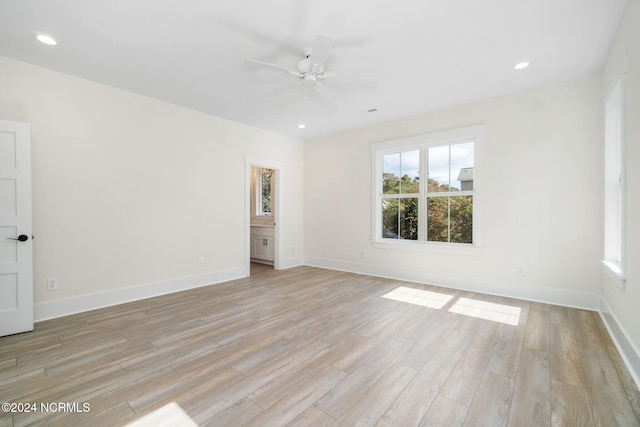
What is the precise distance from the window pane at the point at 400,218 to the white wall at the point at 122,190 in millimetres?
2691

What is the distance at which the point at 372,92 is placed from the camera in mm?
3793

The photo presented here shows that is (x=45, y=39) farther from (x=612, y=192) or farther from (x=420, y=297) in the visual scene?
(x=612, y=192)

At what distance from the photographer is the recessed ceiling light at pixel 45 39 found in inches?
101

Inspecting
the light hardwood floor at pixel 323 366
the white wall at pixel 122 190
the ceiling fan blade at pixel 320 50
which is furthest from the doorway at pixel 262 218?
the ceiling fan blade at pixel 320 50

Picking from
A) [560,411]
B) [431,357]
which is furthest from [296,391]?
[560,411]

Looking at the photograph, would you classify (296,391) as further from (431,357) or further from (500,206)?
(500,206)

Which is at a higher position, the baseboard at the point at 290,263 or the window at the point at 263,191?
the window at the point at 263,191

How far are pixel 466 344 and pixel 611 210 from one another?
2.27 metres

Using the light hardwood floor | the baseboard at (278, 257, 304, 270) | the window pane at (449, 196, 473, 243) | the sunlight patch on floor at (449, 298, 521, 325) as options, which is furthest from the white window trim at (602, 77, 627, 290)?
the baseboard at (278, 257, 304, 270)

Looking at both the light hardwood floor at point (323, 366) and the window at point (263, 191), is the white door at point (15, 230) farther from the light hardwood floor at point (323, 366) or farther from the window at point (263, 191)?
the window at point (263, 191)

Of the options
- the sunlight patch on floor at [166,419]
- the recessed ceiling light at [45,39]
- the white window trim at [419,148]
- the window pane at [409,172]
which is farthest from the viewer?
the window pane at [409,172]

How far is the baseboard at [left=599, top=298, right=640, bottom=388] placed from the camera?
6.54 feet

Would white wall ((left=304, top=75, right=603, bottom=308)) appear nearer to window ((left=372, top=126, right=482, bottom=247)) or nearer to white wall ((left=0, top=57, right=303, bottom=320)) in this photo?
window ((left=372, top=126, right=482, bottom=247))

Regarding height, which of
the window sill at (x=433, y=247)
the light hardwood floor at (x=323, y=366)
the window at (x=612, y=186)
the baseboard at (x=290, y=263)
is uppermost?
the window at (x=612, y=186)
